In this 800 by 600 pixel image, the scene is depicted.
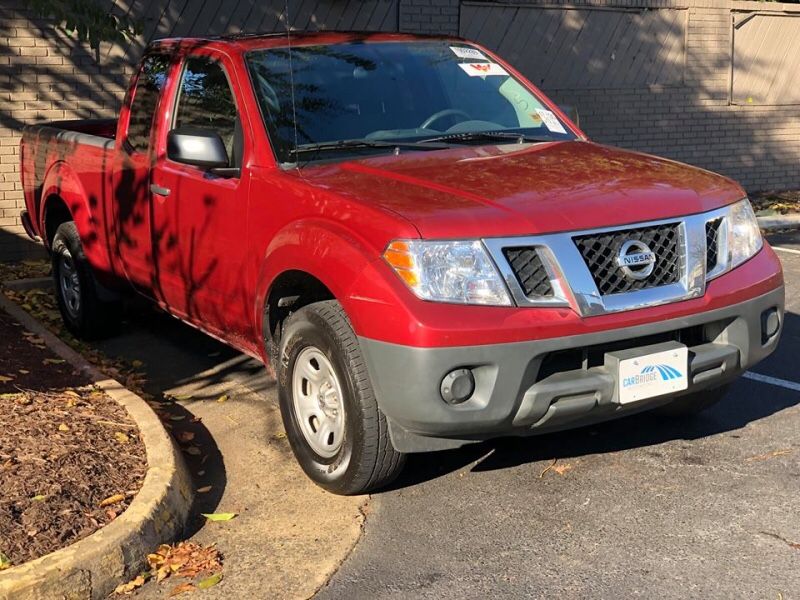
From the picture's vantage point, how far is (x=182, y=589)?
3975 millimetres

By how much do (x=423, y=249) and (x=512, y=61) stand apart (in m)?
8.92

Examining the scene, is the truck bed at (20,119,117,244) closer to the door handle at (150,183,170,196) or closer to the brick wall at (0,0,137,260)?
the door handle at (150,183,170,196)

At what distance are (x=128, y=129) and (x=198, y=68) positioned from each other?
0.84 meters

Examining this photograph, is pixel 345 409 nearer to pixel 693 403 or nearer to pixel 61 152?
pixel 693 403

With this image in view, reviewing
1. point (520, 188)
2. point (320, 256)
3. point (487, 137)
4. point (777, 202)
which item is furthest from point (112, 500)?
point (777, 202)

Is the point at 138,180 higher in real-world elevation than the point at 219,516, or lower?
higher

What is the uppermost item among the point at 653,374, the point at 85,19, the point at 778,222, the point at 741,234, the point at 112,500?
the point at 85,19

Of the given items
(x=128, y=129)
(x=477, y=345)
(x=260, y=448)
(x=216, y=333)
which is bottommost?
(x=260, y=448)

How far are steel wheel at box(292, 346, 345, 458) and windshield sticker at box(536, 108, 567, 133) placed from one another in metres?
1.99

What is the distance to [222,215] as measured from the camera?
5.35m

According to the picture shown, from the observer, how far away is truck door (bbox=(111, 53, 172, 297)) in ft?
20.4

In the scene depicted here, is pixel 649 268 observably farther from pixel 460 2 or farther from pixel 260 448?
pixel 460 2

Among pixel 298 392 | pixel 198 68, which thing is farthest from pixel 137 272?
pixel 298 392

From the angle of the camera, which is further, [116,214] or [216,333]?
[116,214]
